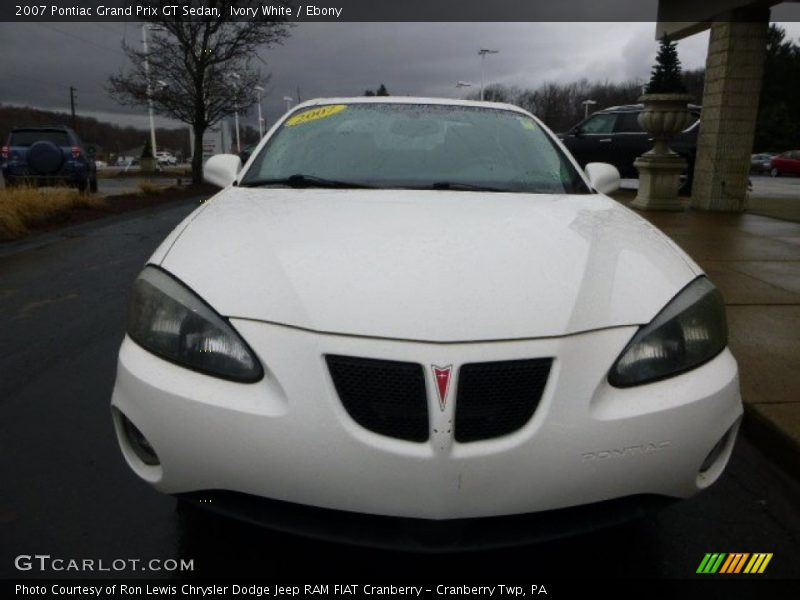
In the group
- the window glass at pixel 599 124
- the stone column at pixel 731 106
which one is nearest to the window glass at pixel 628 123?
the window glass at pixel 599 124

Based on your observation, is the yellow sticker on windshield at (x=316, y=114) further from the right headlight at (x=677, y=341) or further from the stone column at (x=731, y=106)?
the stone column at (x=731, y=106)

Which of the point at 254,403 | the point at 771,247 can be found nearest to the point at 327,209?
the point at 254,403

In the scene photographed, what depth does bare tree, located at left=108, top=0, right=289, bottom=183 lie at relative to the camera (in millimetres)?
17797

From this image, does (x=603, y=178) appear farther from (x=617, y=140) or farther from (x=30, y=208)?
(x=617, y=140)

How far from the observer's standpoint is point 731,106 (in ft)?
33.4

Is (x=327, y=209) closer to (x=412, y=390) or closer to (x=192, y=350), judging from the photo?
(x=192, y=350)

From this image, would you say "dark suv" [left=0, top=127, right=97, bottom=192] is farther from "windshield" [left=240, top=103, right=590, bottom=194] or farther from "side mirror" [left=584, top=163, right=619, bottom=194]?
"side mirror" [left=584, top=163, right=619, bottom=194]

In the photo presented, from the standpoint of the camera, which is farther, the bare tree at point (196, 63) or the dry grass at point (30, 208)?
the bare tree at point (196, 63)

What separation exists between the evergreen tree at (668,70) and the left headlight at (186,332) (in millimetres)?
10465

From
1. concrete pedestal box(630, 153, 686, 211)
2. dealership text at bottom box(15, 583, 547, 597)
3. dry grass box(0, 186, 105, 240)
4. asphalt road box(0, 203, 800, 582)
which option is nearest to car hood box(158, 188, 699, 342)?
asphalt road box(0, 203, 800, 582)

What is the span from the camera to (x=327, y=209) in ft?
7.40

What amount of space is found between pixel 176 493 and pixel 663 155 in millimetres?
10408

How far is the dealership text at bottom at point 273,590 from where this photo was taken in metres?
1.77

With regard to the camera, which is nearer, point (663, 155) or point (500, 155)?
point (500, 155)
